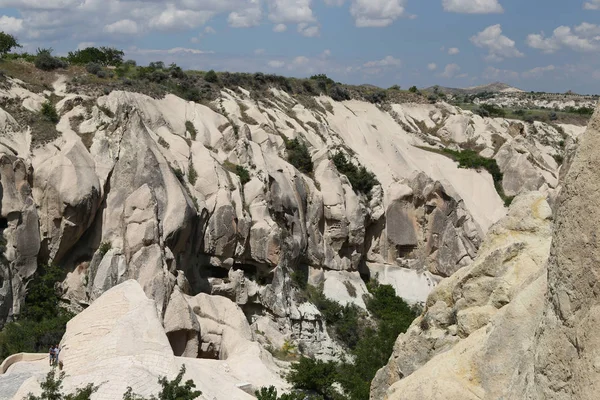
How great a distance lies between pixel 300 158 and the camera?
116ft

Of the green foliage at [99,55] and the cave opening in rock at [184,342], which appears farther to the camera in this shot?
the green foliage at [99,55]

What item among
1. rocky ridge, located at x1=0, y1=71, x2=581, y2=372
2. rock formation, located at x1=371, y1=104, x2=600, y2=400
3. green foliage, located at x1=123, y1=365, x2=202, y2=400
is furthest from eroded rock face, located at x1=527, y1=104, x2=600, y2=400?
rocky ridge, located at x1=0, y1=71, x2=581, y2=372

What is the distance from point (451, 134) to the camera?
5259 centimetres

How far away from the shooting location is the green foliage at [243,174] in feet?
96.6

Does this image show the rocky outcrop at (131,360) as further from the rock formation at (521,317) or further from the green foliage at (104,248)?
the rock formation at (521,317)

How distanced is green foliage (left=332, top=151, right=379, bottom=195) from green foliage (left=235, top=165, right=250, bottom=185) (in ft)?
27.6

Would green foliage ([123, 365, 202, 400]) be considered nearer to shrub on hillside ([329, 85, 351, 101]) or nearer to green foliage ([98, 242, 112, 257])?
green foliage ([98, 242, 112, 257])

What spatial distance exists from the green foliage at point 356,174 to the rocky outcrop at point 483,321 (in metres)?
25.2

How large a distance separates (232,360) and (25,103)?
656 inches

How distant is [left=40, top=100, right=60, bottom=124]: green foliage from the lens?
27495mm

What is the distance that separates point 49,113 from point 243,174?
9.11 meters

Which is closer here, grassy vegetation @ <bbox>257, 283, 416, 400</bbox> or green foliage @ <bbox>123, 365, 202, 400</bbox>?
green foliage @ <bbox>123, 365, 202, 400</bbox>

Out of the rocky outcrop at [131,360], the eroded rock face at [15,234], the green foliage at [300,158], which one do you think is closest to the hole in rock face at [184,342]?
the rocky outcrop at [131,360]

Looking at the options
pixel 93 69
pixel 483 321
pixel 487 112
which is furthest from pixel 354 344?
pixel 487 112
